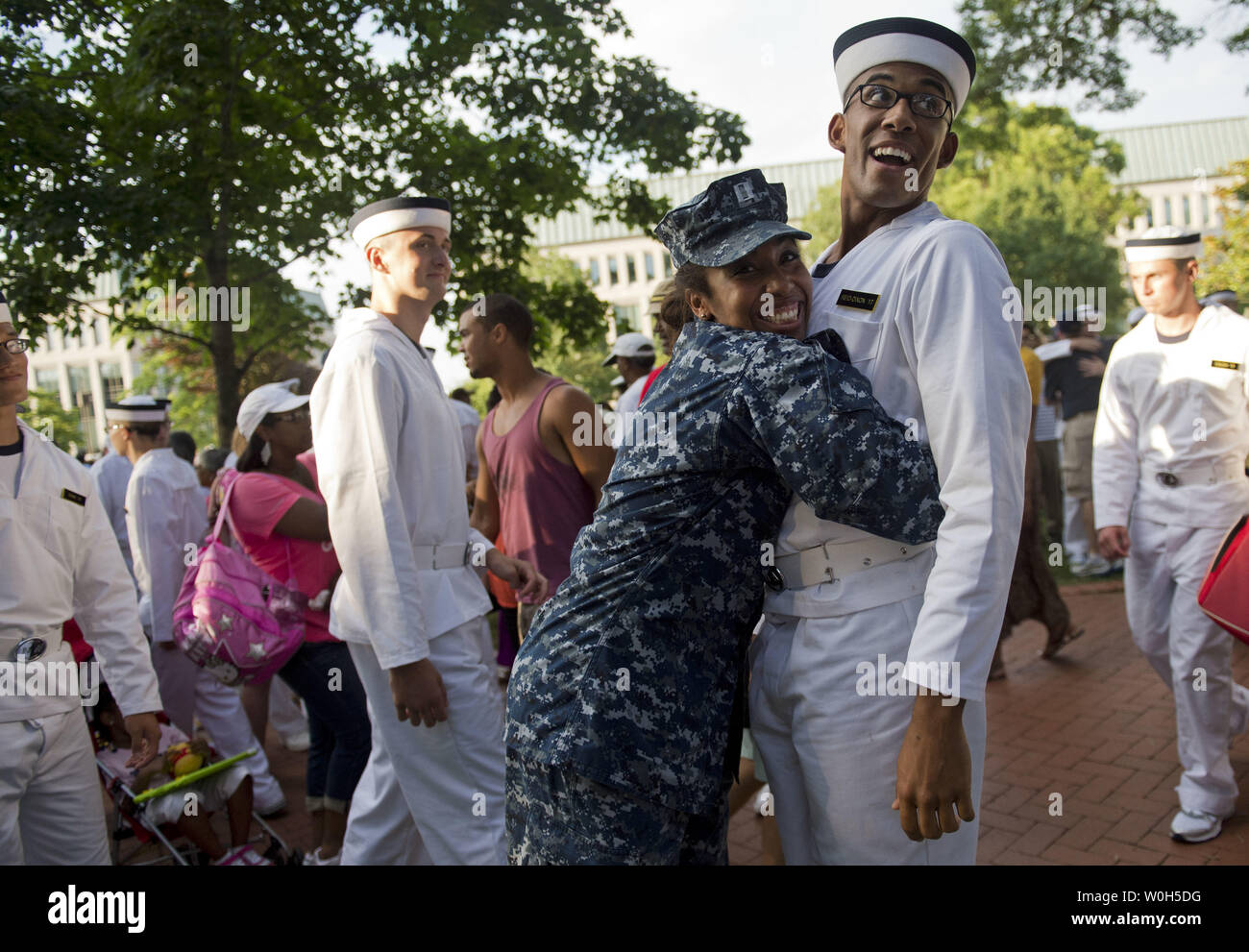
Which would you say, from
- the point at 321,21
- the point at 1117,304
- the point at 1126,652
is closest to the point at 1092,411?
the point at 1126,652

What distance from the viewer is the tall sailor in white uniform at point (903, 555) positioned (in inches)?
68.7

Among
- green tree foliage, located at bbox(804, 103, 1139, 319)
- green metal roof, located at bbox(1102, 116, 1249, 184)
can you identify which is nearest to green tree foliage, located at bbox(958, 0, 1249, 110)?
green tree foliage, located at bbox(804, 103, 1139, 319)

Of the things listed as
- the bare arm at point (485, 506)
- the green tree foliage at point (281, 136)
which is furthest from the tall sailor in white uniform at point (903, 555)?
the green tree foliage at point (281, 136)

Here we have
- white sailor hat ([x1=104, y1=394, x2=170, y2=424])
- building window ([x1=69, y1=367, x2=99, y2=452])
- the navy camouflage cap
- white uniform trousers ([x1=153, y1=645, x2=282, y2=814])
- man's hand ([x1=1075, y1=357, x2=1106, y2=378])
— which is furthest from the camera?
building window ([x1=69, y1=367, x2=99, y2=452])

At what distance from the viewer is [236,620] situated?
4.15 metres

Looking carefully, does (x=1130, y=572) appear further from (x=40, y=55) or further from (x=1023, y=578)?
(x=40, y=55)

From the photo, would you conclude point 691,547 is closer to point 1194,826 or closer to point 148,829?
point 1194,826

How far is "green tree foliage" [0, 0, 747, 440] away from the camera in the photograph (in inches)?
217

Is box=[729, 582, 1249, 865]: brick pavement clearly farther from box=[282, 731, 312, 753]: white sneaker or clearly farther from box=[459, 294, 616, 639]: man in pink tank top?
box=[282, 731, 312, 753]: white sneaker

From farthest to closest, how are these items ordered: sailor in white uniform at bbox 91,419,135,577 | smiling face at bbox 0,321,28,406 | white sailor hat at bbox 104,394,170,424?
sailor in white uniform at bbox 91,419,135,577
white sailor hat at bbox 104,394,170,424
smiling face at bbox 0,321,28,406

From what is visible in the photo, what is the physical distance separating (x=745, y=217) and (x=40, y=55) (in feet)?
17.5

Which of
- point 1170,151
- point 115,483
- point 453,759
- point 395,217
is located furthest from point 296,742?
point 1170,151

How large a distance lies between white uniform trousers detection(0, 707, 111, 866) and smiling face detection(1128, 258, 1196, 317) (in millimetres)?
4427

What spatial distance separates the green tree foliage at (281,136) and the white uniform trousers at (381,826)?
3.44 meters
